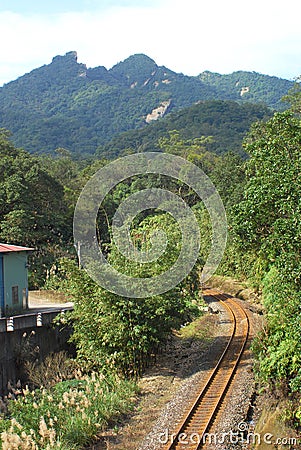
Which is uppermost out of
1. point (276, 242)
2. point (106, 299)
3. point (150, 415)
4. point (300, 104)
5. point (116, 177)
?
point (300, 104)

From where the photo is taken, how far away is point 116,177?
49125mm

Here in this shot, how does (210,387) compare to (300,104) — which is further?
(300,104)

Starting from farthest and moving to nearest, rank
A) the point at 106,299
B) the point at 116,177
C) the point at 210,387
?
the point at 116,177
the point at 106,299
the point at 210,387

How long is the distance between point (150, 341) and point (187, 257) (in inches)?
133

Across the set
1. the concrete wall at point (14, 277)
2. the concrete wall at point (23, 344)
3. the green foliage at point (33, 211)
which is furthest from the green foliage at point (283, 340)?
the green foliage at point (33, 211)

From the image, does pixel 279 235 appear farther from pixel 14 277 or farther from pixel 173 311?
pixel 14 277

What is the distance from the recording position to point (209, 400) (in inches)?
547

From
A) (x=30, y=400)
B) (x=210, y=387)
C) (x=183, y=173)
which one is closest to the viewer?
(x=30, y=400)

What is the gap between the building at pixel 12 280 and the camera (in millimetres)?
23859

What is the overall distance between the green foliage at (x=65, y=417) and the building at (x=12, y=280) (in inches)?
369

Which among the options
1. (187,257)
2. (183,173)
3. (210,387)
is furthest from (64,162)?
(210,387)

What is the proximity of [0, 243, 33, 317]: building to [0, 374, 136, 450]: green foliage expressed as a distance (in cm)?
937

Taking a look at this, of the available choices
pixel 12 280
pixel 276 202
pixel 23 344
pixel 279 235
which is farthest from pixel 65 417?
pixel 12 280

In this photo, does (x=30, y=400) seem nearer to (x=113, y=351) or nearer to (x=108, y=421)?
(x=108, y=421)
